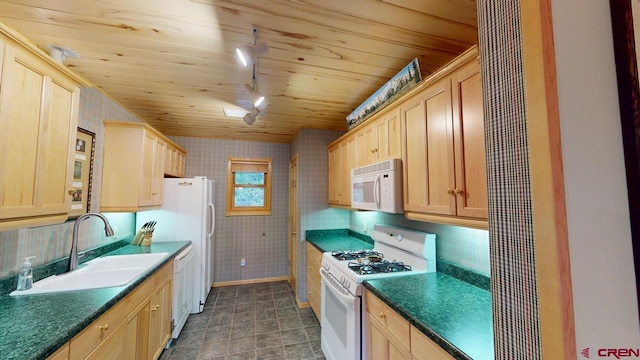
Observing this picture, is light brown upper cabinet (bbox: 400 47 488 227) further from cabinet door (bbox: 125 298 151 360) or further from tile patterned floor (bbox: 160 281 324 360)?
cabinet door (bbox: 125 298 151 360)

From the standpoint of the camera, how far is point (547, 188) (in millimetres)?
449

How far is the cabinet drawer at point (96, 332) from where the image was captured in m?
1.13

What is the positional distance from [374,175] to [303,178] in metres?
1.52

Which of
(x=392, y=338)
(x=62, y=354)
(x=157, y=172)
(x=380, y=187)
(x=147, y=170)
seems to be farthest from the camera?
(x=157, y=172)

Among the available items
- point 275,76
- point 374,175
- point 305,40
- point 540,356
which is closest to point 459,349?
point 540,356

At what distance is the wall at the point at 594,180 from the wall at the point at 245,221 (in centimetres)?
417

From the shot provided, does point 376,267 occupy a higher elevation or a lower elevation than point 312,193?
lower

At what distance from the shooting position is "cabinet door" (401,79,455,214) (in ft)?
4.66

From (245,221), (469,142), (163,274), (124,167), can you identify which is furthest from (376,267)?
(245,221)

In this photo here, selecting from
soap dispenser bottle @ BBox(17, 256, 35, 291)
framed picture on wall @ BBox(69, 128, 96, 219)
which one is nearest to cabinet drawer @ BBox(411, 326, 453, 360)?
soap dispenser bottle @ BBox(17, 256, 35, 291)

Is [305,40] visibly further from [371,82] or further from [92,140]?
[92,140]

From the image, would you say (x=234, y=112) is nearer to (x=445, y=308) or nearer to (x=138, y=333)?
(x=138, y=333)

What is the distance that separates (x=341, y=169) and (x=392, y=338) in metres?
1.91

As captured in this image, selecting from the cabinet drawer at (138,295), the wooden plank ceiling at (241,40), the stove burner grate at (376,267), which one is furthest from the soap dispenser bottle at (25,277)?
the stove burner grate at (376,267)
